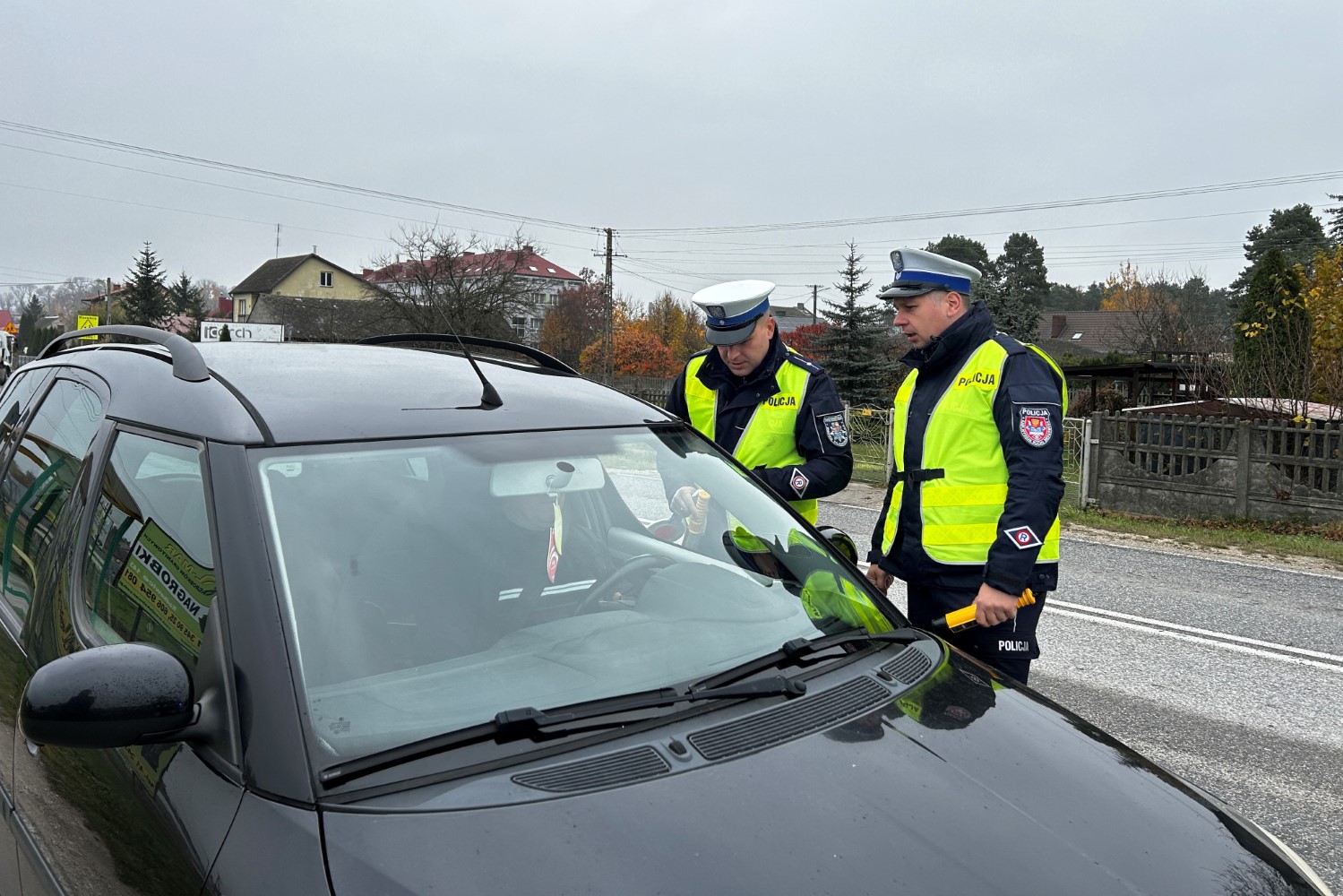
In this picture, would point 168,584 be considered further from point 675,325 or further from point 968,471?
point 675,325

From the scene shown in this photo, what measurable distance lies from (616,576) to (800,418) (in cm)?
182

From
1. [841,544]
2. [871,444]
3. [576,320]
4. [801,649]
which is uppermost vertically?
[576,320]

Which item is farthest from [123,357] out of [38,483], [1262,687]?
[1262,687]

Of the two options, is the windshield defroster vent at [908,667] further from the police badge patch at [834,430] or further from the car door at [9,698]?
the police badge patch at [834,430]

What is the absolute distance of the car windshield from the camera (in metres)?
1.77

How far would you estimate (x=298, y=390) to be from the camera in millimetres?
2203

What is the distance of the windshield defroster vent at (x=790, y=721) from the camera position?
5.59 ft

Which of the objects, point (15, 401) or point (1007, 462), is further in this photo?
point (1007, 462)

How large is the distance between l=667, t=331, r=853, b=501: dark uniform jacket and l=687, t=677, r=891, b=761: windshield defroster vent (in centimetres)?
190

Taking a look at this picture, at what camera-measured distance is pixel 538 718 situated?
1.70 metres

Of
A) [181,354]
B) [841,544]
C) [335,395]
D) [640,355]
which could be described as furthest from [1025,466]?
[640,355]

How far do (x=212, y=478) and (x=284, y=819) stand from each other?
70cm

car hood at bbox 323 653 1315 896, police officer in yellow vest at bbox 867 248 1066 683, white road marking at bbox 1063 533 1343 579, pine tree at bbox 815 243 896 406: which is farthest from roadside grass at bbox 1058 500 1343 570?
pine tree at bbox 815 243 896 406

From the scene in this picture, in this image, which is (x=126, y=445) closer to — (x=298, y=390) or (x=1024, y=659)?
(x=298, y=390)
